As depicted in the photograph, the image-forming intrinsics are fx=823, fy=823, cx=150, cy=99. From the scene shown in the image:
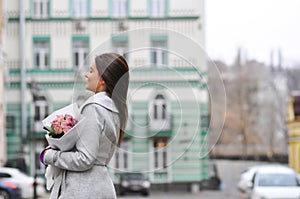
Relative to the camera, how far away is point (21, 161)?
31.9m

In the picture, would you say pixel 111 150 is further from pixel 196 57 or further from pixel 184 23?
pixel 184 23

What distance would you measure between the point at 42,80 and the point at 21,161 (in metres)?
8.07

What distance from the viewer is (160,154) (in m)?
4.69

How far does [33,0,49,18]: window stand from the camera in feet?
128

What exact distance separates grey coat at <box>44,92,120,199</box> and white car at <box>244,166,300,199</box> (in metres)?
14.8

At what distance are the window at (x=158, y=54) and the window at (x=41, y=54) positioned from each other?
33760mm

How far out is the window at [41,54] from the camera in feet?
127

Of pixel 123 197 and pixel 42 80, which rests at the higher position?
pixel 42 80

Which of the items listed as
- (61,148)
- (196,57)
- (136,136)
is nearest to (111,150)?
(61,148)

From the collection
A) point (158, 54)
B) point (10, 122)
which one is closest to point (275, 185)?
point (158, 54)

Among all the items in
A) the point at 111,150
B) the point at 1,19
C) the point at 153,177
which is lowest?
the point at 153,177

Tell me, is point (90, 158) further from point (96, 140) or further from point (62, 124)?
point (62, 124)

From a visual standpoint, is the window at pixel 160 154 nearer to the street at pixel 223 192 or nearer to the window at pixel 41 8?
the street at pixel 223 192

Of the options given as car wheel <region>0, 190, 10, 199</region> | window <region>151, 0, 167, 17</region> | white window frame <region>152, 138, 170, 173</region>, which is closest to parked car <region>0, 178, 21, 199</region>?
car wheel <region>0, 190, 10, 199</region>
